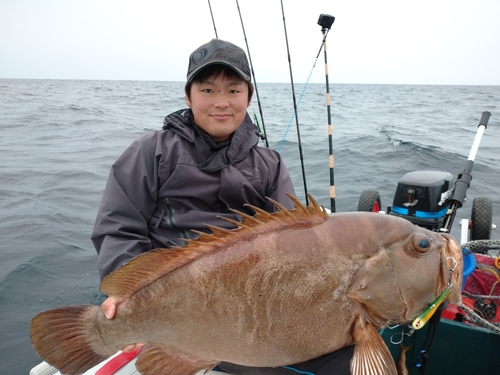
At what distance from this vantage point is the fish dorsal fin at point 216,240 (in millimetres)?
1839

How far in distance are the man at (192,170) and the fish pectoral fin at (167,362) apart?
64 cm

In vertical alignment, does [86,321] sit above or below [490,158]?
above

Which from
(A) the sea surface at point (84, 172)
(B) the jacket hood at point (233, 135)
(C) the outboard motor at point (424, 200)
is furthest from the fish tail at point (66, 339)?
(C) the outboard motor at point (424, 200)

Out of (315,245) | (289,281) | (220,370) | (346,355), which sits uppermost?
(315,245)

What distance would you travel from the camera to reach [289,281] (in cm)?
177

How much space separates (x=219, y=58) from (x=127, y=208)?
1.15m

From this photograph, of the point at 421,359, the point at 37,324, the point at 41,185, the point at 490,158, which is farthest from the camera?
the point at 490,158

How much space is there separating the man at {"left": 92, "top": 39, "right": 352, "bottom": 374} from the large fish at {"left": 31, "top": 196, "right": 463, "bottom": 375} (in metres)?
0.65

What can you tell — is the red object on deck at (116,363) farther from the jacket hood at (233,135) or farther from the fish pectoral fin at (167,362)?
the jacket hood at (233,135)

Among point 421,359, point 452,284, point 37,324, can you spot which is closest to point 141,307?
point 37,324

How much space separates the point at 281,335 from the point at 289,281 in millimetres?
258

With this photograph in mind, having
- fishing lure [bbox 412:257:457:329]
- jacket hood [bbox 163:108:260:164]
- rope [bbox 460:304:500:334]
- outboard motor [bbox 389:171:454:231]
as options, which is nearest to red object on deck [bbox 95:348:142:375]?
jacket hood [bbox 163:108:260:164]

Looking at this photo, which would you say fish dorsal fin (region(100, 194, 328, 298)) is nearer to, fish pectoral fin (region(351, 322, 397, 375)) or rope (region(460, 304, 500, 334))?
fish pectoral fin (region(351, 322, 397, 375))

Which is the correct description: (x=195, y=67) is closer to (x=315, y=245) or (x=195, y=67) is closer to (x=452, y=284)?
(x=315, y=245)
